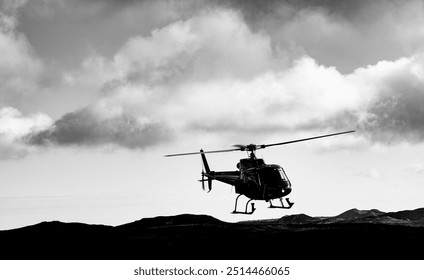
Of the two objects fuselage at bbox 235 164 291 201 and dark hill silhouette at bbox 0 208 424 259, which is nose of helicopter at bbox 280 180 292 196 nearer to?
fuselage at bbox 235 164 291 201

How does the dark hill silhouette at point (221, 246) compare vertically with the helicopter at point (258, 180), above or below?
below

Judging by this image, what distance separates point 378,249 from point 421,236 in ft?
31.7

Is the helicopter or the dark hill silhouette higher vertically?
the helicopter

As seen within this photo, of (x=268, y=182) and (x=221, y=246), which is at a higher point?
(x=268, y=182)

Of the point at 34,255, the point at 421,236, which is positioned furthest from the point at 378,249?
the point at 34,255

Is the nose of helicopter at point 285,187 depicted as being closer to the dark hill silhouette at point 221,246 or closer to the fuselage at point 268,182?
the fuselage at point 268,182

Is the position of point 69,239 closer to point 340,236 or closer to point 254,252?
point 254,252

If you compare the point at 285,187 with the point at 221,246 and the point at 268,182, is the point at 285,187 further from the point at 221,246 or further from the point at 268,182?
the point at 221,246

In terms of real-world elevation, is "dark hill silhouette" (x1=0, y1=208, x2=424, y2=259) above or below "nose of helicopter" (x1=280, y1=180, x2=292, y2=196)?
below

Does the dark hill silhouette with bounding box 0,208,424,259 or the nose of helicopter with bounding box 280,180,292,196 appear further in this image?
the nose of helicopter with bounding box 280,180,292,196

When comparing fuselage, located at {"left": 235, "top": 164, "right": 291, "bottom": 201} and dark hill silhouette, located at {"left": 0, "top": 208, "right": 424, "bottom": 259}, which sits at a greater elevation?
fuselage, located at {"left": 235, "top": 164, "right": 291, "bottom": 201}

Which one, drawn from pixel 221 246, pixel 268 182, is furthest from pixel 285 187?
pixel 221 246

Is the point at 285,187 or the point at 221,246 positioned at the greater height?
the point at 285,187

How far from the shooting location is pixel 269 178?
1348 inches
